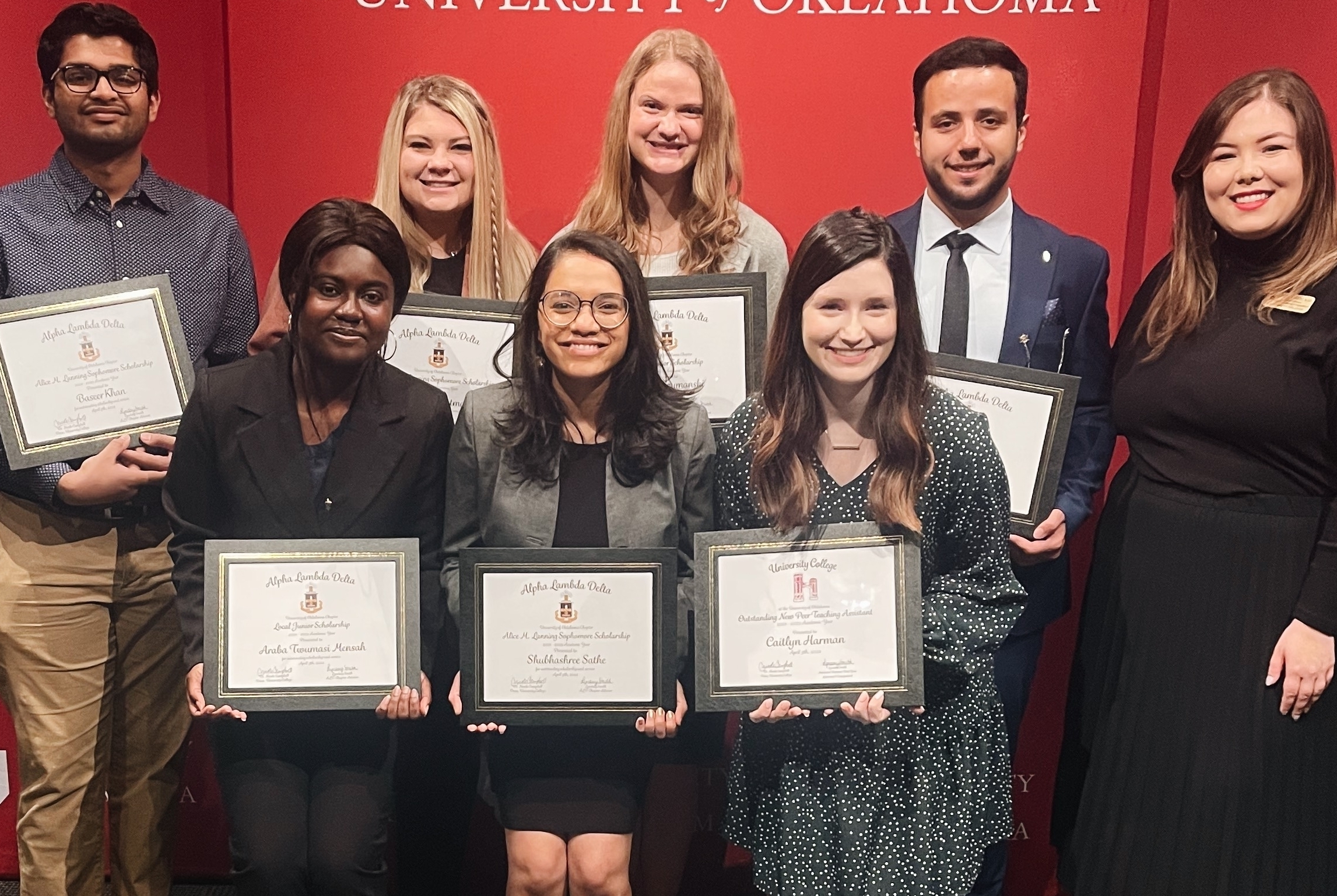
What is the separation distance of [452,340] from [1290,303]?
1.92 m

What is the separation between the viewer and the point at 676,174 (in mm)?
3059

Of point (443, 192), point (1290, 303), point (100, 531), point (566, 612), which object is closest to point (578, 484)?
point (566, 612)

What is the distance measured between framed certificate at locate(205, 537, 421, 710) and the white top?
1.43 metres

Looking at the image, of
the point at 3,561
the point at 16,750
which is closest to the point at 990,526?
the point at 3,561

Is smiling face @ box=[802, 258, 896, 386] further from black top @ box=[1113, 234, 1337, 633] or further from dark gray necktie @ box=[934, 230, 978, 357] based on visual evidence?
black top @ box=[1113, 234, 1337, 633]

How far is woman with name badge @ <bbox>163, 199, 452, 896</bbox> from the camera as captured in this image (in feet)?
8.13

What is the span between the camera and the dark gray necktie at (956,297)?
2965 mm

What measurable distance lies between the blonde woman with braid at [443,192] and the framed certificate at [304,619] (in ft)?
2.50

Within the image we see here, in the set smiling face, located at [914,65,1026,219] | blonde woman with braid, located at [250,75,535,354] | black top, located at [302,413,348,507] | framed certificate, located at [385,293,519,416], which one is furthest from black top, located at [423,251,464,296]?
smiling face, located at [914,65,1026,219]

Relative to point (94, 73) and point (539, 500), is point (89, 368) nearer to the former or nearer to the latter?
point (94, 73)

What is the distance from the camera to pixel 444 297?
2934mm

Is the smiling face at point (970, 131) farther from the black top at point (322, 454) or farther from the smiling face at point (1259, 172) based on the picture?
the black top at point (322, 454)

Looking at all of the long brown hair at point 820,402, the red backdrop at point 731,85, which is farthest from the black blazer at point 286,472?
the red backdrop at point 731,85

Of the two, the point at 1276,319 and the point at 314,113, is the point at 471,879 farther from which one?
the point at 1276,319
